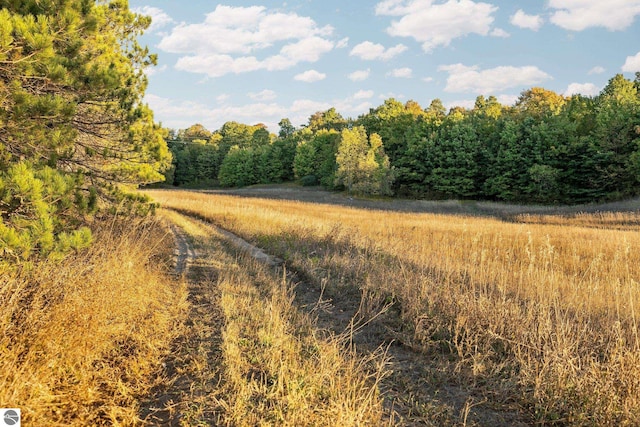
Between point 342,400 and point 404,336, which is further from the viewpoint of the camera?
point 404,336

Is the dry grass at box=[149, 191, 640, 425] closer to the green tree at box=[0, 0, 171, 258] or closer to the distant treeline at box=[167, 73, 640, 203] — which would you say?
the green tree at box=[0, 0, 171, 258]

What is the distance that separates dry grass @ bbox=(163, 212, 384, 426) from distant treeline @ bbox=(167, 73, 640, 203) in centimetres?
4633

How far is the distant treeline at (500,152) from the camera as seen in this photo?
42375 mm

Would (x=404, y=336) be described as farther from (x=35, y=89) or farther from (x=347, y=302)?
(x=35, y=89)

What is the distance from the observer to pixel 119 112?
7.50m

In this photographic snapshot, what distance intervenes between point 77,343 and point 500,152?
177 feet

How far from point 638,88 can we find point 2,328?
234 feet

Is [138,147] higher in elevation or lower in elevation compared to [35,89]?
lower

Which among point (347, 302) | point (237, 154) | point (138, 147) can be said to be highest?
point (237, 154)

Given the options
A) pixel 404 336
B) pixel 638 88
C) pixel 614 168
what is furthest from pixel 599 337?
pixel 638 88
